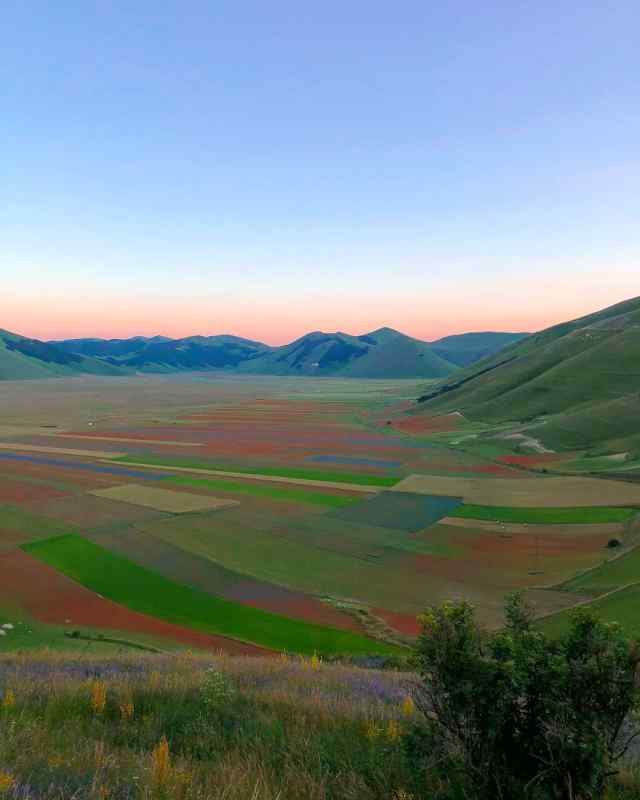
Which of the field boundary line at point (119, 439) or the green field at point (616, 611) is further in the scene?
the field boundary line at point (119, 439)

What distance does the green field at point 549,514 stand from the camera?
50.2m

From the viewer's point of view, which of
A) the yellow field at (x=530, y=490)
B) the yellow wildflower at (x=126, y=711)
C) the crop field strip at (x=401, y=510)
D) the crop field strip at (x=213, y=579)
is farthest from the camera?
the yellow field at (x=530, y=490)

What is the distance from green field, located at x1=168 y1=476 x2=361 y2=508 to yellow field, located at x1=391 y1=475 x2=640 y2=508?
30.4 ft

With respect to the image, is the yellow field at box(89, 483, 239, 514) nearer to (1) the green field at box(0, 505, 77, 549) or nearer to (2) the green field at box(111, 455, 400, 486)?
(1) the green field at box(0, 505, 77, 549)

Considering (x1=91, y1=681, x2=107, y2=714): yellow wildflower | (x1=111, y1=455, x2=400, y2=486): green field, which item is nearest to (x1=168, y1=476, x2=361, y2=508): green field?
(x1=111, y1=455, x2=400, y2=486): green field

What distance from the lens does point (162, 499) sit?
197ft

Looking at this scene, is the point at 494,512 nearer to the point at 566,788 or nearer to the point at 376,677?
the point at 376,677

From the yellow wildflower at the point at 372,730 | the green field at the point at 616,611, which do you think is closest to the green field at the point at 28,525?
the green field at the point at 616,611

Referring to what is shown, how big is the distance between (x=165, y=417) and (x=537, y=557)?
13550 cm

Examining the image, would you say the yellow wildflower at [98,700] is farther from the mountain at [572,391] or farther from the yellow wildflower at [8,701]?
the mountain at [572,391]

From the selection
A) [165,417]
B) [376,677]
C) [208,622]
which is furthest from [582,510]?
[165,417]

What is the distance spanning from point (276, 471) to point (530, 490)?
1397 inches

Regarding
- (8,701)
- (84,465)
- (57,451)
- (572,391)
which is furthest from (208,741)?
(572,391)

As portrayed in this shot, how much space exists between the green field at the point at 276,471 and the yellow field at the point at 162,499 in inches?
609
